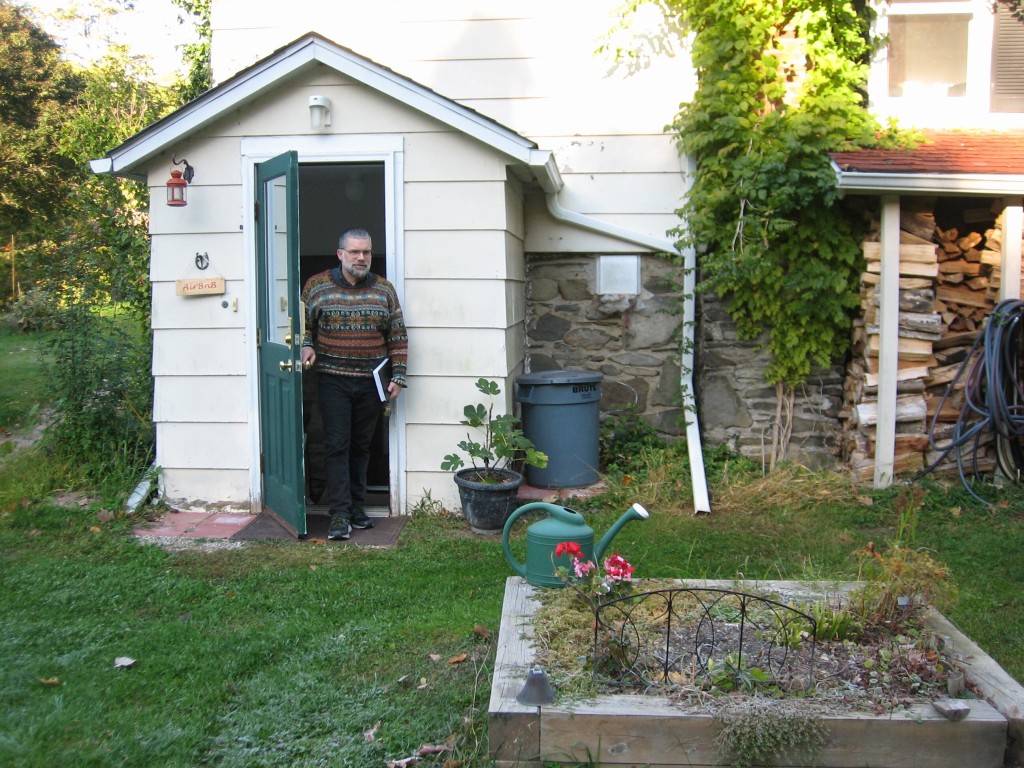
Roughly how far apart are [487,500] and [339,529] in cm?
88

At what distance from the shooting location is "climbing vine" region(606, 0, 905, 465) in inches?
240

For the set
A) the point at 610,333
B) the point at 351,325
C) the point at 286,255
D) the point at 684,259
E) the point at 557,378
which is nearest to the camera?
the point at 286,255

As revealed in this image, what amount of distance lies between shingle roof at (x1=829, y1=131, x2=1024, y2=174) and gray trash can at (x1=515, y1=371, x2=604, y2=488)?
7.15 ft

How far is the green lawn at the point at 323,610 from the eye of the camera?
3104 mm

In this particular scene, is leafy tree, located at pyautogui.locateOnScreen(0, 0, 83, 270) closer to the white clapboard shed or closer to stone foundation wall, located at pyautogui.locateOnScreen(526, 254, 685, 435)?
the white clapboard shed

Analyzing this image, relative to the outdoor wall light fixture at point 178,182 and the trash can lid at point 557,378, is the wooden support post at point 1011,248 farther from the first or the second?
the outdoor wall light fixture at point 178,182

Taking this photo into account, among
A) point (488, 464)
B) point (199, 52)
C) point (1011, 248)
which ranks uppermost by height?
point (199, 52)

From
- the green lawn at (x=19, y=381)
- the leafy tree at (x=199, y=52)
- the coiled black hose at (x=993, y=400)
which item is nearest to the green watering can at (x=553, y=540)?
the coiled black hose at (x=993, y=400)

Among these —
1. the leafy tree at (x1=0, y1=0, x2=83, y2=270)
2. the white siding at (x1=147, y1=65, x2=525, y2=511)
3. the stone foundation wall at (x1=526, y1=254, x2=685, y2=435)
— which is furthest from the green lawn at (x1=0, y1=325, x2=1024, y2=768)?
the leafy tree at (x1=0, y1=0, x2=83, y2=270)

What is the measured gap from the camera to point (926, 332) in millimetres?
5992

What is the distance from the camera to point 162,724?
3.15 metres

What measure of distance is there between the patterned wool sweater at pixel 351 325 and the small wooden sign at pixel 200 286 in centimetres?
64

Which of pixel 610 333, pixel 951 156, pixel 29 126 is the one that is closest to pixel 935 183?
A: pixel 951 156

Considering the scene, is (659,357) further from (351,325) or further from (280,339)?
(280,339)
